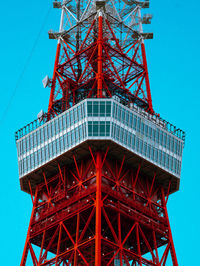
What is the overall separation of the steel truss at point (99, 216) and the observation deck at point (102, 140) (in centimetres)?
157

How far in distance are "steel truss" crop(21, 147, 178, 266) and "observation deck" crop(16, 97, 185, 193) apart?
5.14 ft

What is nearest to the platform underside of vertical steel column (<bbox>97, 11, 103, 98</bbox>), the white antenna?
vertical steel column (<bbox>97, 11, 103, 98</bbox>)

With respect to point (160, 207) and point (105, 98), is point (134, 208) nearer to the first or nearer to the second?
point (160, 207)

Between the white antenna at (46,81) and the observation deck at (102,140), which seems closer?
the observation deck at (102,140)

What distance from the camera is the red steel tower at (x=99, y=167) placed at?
125 meters

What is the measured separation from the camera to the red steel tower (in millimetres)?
124625

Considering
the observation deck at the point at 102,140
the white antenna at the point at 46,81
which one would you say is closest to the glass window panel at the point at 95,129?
the observation deck at the point at 102,140

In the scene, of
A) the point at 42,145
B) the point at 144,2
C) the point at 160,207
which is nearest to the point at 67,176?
the point at 42,145

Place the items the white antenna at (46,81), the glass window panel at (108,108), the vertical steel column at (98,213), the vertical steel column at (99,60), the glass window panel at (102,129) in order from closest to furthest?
the vertical steel column at (98,213), the glass window panel at (102,129), the glass window panel at (108,108), the vertical steel column at (99,60), the white antenna at (46,81)

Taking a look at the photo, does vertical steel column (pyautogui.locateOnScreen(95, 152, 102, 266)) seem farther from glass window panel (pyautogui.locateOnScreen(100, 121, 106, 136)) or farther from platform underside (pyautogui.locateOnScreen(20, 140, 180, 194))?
glass window panel (pyautogui.locateOnScreen(100, 121, 106, 136))

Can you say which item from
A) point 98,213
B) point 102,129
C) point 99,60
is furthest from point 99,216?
point 99,60

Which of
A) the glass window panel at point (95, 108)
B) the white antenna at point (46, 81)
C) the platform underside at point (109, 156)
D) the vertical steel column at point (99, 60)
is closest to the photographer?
the platform underside at point (109, 156)

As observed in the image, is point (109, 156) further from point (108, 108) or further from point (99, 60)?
point (99, 60)

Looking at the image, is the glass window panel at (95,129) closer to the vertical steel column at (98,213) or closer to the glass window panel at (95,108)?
the glass window panel at (95,108)
